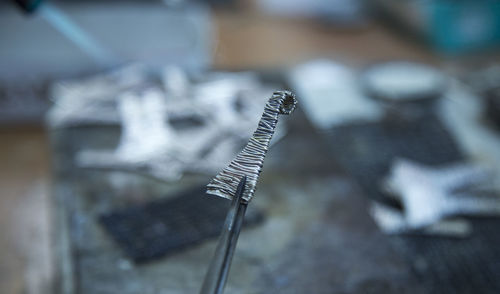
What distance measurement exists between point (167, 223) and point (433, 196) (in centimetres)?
92

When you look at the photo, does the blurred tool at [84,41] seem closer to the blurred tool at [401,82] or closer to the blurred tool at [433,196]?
the blurred tool at [401,82]

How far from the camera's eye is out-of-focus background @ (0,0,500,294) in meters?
1.25

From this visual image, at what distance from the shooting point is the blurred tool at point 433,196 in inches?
65.0

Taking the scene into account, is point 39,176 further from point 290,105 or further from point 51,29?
point 290,105

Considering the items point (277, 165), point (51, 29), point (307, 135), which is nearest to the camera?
point (277, 165)

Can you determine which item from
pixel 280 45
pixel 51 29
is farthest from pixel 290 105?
pixel 280 45

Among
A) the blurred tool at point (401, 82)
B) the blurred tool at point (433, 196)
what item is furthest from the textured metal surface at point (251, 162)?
the blurred tool at point (401, 82)

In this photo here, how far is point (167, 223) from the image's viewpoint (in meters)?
1.38

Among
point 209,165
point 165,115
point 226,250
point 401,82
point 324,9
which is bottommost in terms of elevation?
point 226,250

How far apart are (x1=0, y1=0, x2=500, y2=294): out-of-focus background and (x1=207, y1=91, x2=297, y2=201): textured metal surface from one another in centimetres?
42

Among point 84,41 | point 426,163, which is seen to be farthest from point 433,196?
point 84,41

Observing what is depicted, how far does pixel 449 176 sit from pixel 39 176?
1.82 meters

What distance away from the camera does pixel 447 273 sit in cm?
147

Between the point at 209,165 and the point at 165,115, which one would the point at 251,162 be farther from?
the point at 165,115
